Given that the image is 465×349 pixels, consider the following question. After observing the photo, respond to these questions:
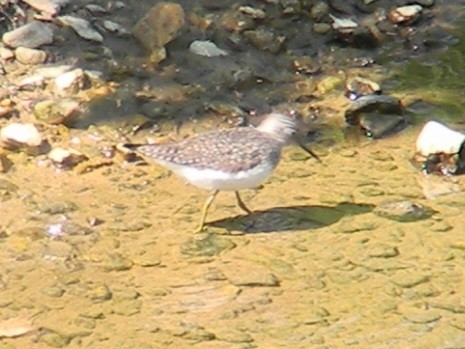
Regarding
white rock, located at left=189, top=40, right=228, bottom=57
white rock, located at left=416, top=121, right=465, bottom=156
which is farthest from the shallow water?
white rock, located at left=189, top=40, right=228, bottom=57

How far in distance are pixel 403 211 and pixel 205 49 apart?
2.20 m

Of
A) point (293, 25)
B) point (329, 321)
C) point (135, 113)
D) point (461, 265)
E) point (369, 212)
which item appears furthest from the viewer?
point (293, 25)

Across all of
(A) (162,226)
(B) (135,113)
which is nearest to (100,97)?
(B) (135,113)

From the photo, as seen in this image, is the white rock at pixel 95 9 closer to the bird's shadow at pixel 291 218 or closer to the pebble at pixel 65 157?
the pebble at pixel 65 157

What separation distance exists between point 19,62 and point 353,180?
2370 millimetres

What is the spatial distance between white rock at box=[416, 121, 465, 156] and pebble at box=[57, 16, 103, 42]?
227 cm

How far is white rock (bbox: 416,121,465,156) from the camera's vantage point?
762 centimetres

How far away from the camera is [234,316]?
6074 mm

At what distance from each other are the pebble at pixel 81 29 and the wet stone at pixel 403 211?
2.40 metres

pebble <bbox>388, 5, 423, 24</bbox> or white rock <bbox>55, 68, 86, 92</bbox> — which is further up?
white rock <bbox>55, 68, 86, 92</bbox>

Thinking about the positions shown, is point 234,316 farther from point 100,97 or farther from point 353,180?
point 100,97

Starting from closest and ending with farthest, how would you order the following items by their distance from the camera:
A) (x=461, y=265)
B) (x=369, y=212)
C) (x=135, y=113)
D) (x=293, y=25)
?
1. (x=461, y=265)
2. (x=369, y=212)
3. (x=135, y=113)
4. (x=293, y=25)

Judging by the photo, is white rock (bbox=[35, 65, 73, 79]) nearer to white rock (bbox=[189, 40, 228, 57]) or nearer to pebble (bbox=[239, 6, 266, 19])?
white rock (bbox=[189, 40, 228, 57])

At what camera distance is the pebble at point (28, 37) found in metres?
8.27
